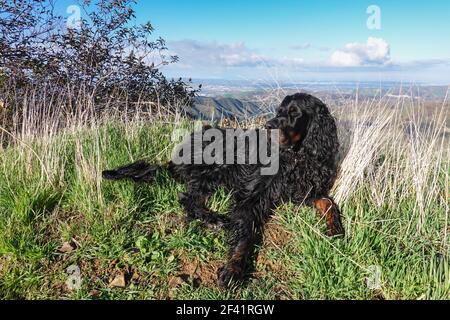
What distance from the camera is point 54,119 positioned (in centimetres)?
433

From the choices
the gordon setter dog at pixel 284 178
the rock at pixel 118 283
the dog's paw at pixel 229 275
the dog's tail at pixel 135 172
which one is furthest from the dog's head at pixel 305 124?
the rock at pixel 118 283

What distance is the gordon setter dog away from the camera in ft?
10.6

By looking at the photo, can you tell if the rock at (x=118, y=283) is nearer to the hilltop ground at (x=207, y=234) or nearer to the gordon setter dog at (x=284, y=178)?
the hilltop ground at (x=207, y=234)

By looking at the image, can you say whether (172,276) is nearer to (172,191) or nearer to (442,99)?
(172,191)

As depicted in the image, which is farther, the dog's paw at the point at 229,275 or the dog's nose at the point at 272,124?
the dog's nose at the point at 272,124

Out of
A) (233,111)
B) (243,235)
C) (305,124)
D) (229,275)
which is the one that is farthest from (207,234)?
(233,111)

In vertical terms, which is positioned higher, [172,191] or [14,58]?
[14,58]

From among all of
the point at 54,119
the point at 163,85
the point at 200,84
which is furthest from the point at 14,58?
the point at 54,119

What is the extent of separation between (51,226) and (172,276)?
1143 mm

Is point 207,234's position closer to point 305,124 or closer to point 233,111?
point 305,124

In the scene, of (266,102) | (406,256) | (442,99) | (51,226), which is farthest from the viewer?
(266,102)

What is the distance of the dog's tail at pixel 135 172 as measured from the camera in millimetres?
3449

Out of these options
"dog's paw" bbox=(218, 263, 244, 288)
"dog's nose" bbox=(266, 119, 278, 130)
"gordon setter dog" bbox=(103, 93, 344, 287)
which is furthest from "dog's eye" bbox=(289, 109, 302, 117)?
"dog's paw" bbox=(218, 263, 244, 288)
